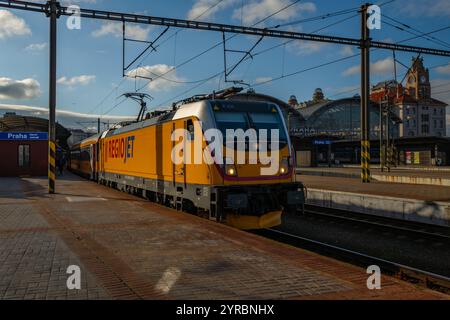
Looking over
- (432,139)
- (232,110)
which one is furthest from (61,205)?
(432,139)

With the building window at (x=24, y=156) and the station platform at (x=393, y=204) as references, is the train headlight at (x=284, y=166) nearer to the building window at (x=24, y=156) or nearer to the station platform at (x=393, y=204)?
the station platform at (x=393, y=204)

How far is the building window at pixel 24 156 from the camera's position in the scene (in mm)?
31750

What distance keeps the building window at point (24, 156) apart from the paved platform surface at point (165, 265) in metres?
23.1

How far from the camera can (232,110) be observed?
35.4ft

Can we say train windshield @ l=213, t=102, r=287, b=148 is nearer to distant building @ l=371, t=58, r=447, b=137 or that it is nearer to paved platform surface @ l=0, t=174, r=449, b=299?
paved platform surface @ l=0, t=174, r=449, b=299

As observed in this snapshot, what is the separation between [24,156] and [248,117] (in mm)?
25674

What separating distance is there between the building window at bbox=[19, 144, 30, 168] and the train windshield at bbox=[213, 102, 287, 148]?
25.1m

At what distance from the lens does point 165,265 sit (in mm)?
6363

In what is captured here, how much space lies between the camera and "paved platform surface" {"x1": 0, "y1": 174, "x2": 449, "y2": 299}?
5.10 meters

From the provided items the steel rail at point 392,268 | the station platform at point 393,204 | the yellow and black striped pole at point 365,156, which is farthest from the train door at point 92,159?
the steel rail at point 392,268

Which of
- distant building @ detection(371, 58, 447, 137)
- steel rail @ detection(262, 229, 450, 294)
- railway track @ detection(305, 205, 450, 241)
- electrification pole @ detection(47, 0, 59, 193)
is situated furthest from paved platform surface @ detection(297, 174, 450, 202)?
distant building @ detection(371, 58, 447, 137)
